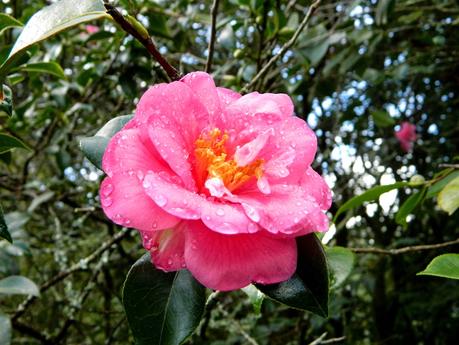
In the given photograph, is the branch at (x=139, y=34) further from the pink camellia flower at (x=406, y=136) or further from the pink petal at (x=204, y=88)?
the pink camellia flower at (x=406, y=136)

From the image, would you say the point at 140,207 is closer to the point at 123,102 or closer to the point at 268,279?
the point at 268,279

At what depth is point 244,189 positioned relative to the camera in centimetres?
68

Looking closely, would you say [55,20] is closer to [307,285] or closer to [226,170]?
[226,170]

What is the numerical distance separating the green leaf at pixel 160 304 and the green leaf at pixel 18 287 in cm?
57

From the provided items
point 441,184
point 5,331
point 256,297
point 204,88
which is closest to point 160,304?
point 256,297

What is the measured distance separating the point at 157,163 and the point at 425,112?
2755 mm

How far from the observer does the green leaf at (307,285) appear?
588mm

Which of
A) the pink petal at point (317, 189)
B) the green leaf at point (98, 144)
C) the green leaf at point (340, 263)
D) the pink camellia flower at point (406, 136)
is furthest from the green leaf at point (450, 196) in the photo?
the pink camellia flower at point (406, 136)

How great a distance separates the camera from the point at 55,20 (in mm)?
640

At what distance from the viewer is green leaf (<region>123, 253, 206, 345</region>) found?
0.59 metres

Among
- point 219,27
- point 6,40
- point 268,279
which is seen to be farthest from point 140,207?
point 6,40

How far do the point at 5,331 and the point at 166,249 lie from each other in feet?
2.03

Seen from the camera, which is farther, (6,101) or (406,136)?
(406,136)

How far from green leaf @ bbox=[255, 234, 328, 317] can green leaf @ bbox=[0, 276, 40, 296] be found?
0.68 metres
